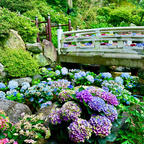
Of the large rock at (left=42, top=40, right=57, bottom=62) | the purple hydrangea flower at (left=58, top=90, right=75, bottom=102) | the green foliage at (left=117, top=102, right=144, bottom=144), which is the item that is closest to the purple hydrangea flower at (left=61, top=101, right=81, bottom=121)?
the purple hydrangea flower at (left=58, top=90, right=75, bottom=102)

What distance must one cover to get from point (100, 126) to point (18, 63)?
4391mm

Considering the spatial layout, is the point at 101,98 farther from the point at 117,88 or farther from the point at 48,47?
the point at 48,47

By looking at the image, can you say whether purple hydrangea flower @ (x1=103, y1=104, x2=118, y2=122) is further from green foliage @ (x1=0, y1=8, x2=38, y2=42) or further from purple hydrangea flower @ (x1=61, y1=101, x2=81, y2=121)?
green foliage @ (x1=0, y1=8, x2=38, y2=42)

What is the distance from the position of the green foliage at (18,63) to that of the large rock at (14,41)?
259mm

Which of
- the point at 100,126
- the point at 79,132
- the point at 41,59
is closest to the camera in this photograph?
the point at 79,132

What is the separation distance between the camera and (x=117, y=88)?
4051mm

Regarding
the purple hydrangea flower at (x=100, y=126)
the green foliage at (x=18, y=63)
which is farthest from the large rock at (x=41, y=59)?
the purple hydrangea flower at (x=100, y=126)

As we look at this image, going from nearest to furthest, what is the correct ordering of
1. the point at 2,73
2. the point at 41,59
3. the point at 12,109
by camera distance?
1. the point at 12,109
2. the point at 2,73
3. the point at 41,59

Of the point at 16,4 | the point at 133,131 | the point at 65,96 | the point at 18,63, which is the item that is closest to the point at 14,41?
the point at 18,63

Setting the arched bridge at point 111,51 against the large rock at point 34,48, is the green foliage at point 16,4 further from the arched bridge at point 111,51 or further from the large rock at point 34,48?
the large rock at point 34,48

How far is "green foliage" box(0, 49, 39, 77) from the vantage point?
223 inches

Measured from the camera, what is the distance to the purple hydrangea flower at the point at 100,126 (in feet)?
6.76

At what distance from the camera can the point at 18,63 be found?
584cm

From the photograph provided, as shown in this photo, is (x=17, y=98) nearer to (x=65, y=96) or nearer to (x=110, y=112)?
(x=65, y=96)
